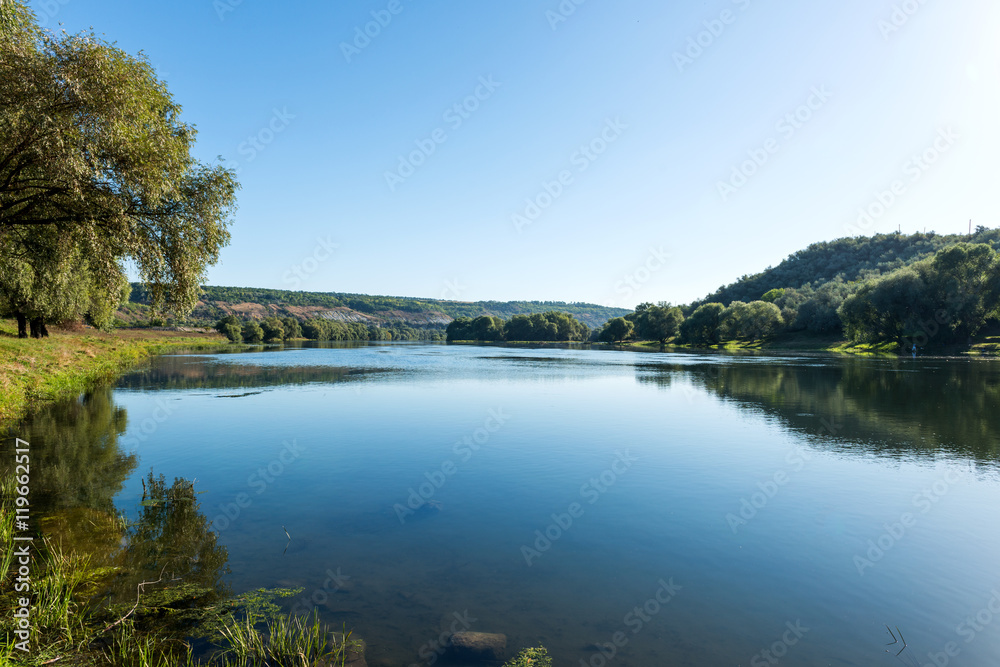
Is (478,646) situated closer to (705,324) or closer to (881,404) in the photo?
(881,404)

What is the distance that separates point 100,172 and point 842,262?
214 m

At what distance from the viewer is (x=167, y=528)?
10.5 m

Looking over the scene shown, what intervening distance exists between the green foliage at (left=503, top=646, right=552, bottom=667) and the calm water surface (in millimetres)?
179

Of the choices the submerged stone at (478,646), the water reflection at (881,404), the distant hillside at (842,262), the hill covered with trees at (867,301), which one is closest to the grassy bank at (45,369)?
the submerged stone at (478,646)

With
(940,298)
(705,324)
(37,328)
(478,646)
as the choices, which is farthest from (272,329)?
(478,646)

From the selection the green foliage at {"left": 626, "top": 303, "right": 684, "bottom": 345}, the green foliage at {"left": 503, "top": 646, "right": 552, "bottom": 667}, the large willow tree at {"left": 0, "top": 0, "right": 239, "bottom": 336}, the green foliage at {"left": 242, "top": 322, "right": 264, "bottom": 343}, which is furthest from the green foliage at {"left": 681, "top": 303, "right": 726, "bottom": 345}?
the green foliage at {"left": 503, "top": 646, "right": 552, "bottom": 667}

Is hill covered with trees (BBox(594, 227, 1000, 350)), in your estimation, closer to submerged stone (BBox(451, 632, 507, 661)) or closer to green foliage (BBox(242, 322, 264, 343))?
submerged stone (BBox(451, 632, 507, 661))

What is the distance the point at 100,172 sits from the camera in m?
14.8

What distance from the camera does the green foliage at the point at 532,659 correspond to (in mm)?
6406

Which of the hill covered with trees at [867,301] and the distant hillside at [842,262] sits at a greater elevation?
the distant hillside at [842,262]

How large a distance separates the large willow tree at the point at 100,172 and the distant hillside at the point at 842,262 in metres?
166

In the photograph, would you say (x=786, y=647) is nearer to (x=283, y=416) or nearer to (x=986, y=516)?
(x=986, y=516)

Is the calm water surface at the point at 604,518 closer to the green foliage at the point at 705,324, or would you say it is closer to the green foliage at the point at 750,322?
the green foliage at the point at 750,322

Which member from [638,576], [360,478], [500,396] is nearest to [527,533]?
[638,576]
